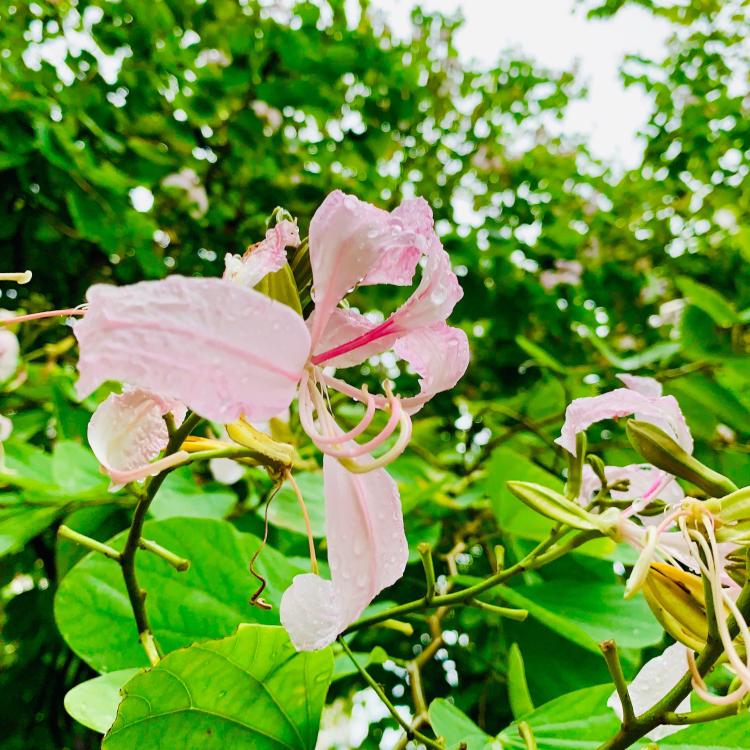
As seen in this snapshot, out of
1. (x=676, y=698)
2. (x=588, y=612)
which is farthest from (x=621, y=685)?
(x=588, y=612)

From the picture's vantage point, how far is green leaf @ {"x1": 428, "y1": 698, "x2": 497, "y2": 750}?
46 centimetres

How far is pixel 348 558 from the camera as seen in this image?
0.32 meters

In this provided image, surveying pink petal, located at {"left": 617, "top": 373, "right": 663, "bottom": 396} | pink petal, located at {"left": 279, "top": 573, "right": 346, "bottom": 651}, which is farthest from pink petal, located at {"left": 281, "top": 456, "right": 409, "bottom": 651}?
pink petal, located at {"left": 617, "top": 373, "right": 663, "bottom": 396}

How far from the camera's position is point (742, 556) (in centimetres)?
33

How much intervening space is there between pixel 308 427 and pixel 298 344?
5 cm

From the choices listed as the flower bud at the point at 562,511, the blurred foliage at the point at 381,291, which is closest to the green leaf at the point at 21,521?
the blurred foliage at the point at 381,291

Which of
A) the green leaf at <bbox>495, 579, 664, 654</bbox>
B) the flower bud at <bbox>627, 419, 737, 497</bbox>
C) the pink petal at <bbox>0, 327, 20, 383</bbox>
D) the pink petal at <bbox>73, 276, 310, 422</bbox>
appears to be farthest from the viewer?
the pink petal at <bbox>0, 327, 20, 383</bbox>

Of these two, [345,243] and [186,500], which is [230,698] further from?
[186,500]

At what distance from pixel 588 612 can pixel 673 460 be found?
37cm

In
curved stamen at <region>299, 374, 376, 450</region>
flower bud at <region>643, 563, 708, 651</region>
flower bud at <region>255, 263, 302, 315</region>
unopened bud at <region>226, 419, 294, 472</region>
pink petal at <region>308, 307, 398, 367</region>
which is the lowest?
flower bud at <region>643, 563, 708, 651</region>

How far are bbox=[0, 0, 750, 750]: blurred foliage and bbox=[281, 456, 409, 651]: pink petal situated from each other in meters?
0.20

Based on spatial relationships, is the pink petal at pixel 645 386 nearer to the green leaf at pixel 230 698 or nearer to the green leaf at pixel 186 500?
the green leaf at pixel 230 698

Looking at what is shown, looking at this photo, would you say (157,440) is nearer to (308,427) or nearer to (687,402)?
(308,427)

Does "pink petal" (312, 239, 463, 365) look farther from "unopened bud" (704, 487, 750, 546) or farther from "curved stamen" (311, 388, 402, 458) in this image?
"unopened bud" (704, 487, 750, 546)
